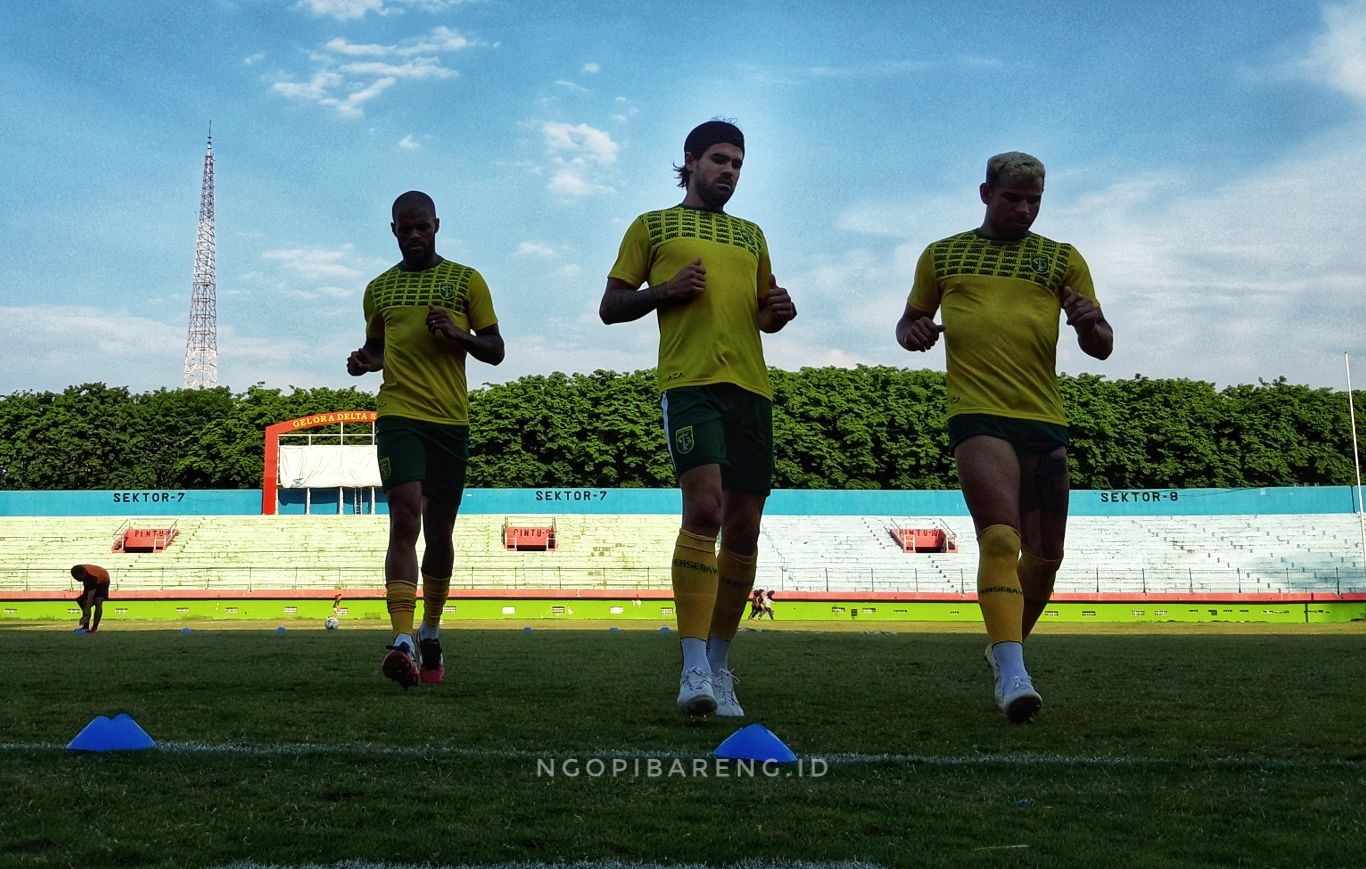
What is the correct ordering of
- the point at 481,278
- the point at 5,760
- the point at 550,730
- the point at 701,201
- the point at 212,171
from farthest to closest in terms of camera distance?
the point at 212,171, the point at 481,278, the point at 701,201, the point at 550,730, the point at 5,760

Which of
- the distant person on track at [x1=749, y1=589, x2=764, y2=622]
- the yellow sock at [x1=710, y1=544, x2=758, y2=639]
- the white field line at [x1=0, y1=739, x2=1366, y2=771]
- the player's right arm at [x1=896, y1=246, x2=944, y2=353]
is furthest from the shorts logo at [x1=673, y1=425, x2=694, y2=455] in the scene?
the distant person on track at [x1=749, y1=589, x2=764, y2=622]

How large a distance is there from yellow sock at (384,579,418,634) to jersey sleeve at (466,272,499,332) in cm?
172

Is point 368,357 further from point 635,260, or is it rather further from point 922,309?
point 922,309

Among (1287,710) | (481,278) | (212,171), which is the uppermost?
(212,171)

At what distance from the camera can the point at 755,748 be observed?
373 centimetres

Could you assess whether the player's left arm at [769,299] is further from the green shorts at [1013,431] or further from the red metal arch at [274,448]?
the red metal arch at [274,448]

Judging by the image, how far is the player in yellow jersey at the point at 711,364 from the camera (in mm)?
5613

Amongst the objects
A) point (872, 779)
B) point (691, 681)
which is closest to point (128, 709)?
point (691, 681)

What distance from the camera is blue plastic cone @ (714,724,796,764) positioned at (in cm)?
372

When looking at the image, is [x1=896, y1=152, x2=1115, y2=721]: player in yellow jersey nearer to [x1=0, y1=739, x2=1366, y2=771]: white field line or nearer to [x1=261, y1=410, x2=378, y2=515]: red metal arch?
[x1=0, y1=739, x2=1366, y2=771]: white field line

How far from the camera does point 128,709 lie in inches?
211

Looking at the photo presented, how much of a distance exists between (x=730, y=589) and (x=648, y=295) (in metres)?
1.56

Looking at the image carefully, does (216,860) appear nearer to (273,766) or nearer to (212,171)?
(273,766)

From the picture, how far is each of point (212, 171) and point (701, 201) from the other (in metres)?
88.8
